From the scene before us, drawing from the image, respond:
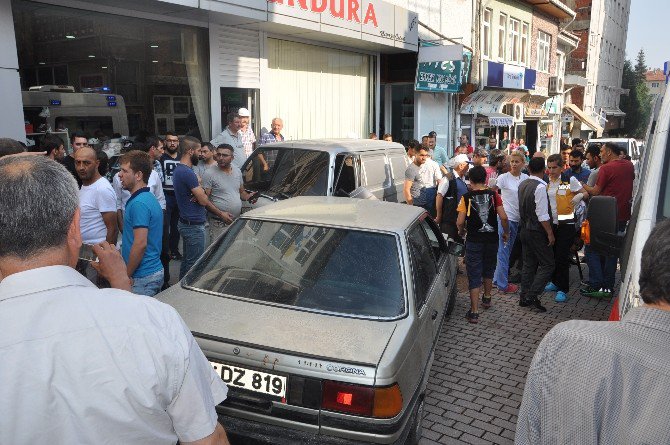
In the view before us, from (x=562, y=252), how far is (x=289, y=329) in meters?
5.01

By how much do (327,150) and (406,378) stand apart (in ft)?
14.7

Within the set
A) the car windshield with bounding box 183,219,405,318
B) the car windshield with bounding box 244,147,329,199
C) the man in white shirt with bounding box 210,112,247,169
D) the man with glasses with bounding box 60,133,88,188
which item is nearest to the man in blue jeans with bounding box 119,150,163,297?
the car windshield with bounding box 183,219,405,318

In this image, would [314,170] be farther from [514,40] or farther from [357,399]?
[514,40]

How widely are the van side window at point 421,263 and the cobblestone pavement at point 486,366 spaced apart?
1019 millimetres

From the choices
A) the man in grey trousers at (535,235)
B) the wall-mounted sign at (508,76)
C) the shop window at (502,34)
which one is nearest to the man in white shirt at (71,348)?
the man in grey trousers at (535,235)

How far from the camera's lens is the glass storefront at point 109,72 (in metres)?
7.74

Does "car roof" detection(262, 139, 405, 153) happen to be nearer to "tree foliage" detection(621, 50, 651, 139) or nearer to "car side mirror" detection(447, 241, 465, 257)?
"car side mirror" detection(447, 241, 465, 257)

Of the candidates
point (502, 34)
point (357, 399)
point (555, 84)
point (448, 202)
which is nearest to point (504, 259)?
point (448, 202)

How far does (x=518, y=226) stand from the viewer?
7180 mm

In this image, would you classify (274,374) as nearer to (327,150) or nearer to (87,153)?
(87,153)

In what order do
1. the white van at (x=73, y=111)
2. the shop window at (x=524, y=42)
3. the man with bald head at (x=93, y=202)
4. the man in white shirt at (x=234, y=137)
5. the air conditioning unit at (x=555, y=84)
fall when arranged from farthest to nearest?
1. the air conditioning unit at (x=555, y=84)
2. the shop window at (x=524, y=42)
3. the man in white shirt at (x=234, y=137)
4. the white van at (x=73, y=111)
5. the man with bald head at (x=93, y=202)

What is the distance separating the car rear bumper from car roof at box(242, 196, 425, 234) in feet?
4.67

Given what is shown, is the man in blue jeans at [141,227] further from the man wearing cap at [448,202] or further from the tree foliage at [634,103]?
the tree foliage at [634,103]

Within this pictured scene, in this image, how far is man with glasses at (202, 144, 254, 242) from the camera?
6.47m
